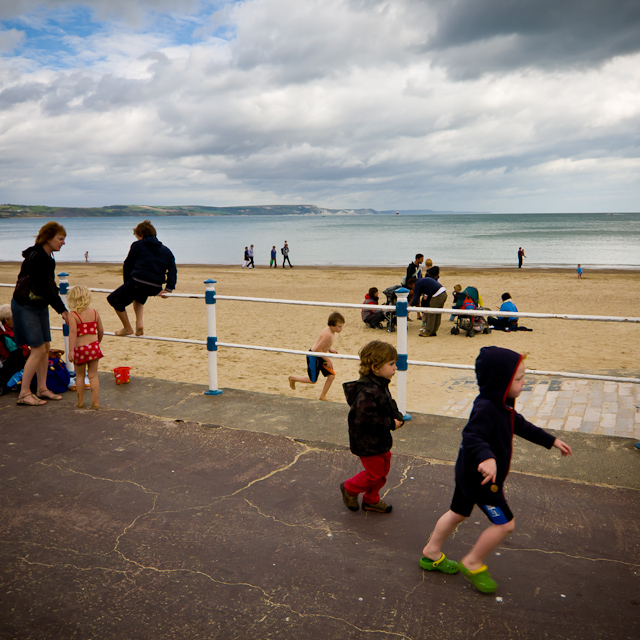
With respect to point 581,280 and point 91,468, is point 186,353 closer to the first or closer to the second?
point 91,468

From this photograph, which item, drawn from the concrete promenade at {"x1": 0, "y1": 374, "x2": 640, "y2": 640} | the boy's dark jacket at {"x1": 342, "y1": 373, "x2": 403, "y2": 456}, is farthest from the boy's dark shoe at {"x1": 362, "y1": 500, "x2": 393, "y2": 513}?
the boy's dark jacket at {"x1": 342, "y1": 373, "x2": 403, "y2": 456}

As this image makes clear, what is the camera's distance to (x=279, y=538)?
3.34 m

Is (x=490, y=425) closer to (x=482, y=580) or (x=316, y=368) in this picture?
(x=482, y=580)

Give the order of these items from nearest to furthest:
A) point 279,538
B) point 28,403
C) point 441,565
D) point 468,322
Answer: point 441,565 → point 279,538 → point 28,403 → point 468,322

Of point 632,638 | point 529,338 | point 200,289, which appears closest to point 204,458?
point 632,638

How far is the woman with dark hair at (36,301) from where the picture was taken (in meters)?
5.41

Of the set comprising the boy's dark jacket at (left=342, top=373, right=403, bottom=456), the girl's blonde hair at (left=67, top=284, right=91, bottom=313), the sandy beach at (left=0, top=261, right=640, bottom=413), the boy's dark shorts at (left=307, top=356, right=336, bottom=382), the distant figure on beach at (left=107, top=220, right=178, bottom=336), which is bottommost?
the sandy beach at (left=0, top=261, right=640, bottom=413)

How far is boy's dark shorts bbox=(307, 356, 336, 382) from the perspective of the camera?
6.91 m

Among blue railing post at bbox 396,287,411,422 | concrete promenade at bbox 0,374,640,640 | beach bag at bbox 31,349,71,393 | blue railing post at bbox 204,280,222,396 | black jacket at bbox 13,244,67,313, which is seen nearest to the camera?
concrete promenade at bbox 0,374,640,640

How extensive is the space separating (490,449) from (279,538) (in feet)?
4.57

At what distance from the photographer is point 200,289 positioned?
81.6ft

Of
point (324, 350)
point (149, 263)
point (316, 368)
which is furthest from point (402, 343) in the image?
point (149, 263)

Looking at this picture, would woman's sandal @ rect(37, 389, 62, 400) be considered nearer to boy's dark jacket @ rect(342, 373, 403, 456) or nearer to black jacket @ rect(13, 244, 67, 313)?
black jacket @ rect(13, 244, 67, 313)

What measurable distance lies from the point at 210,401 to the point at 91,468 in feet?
5.55
